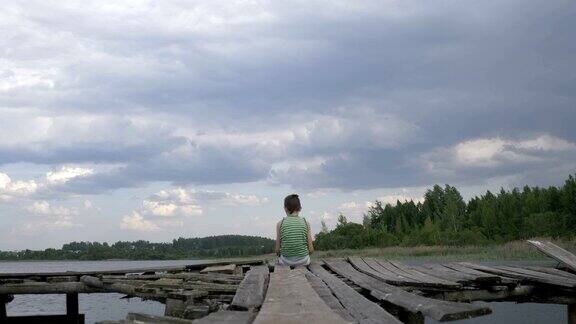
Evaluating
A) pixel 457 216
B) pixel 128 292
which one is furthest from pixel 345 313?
pixel 457 216

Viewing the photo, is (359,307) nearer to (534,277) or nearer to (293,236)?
(534,277)

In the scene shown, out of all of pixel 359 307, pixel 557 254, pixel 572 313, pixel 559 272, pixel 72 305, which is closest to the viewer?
pixel 359 307

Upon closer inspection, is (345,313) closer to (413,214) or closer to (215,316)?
(215,316)

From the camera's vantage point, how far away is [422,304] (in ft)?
15.8

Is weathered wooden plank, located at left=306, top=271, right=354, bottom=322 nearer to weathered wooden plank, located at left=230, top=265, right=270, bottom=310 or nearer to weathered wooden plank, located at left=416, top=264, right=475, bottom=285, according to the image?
weathered wooden plank, located at left=230, top=265, right=270, bottom=310

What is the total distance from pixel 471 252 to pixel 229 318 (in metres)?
48.2

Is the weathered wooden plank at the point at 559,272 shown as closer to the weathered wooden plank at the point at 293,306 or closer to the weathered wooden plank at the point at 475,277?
the weathered wooden plank at the point at 475,277

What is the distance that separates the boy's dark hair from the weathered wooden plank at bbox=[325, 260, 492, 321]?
2.14 metres

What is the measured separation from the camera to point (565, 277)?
8922mm

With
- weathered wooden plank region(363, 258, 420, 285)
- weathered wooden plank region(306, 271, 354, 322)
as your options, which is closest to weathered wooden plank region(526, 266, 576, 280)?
weathered wooden plank region(363, 258, 420, 285)

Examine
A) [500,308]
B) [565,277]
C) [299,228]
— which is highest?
[299,228]

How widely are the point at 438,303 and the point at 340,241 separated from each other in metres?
73.6

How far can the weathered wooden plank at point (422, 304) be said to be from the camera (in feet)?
13.7

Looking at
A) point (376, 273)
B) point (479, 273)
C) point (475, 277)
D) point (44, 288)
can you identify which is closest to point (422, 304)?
point (475, 277)
